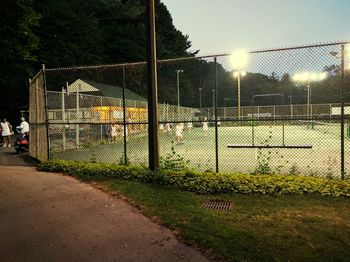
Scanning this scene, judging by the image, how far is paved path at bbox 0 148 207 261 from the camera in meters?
4.90

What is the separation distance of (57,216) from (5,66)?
35152 mm

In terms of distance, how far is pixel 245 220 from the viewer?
607 cm

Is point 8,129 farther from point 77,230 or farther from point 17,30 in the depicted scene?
point 77,230

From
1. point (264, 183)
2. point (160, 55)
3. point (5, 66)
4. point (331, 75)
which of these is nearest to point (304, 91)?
point (331, 75)

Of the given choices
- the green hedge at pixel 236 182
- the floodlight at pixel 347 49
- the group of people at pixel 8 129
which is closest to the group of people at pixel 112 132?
the group of people at pixel 8 129

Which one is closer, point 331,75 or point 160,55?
point 331,75

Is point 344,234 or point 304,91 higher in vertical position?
point 304,91

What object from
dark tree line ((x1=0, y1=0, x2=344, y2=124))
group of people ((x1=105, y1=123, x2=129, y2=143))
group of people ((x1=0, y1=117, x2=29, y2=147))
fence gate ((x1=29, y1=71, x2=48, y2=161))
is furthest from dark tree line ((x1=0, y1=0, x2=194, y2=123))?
fence gate ((x1=29, y1=71, x2=48, y2=161))

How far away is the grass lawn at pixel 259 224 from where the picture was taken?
4.78m

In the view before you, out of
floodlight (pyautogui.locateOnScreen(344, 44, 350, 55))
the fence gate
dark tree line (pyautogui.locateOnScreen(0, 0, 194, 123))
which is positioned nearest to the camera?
floodlight (pyautogui.locateOnScreen(344, 44, 350, 55))

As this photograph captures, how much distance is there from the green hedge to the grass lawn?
31 cm

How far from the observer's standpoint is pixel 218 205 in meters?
7.11

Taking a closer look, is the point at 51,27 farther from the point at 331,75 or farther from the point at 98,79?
the point at 331,75

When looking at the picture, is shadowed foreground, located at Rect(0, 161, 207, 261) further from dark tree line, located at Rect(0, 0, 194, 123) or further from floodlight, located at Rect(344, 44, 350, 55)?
dark tree line, located at Rect(0, 0, 194, 123)
